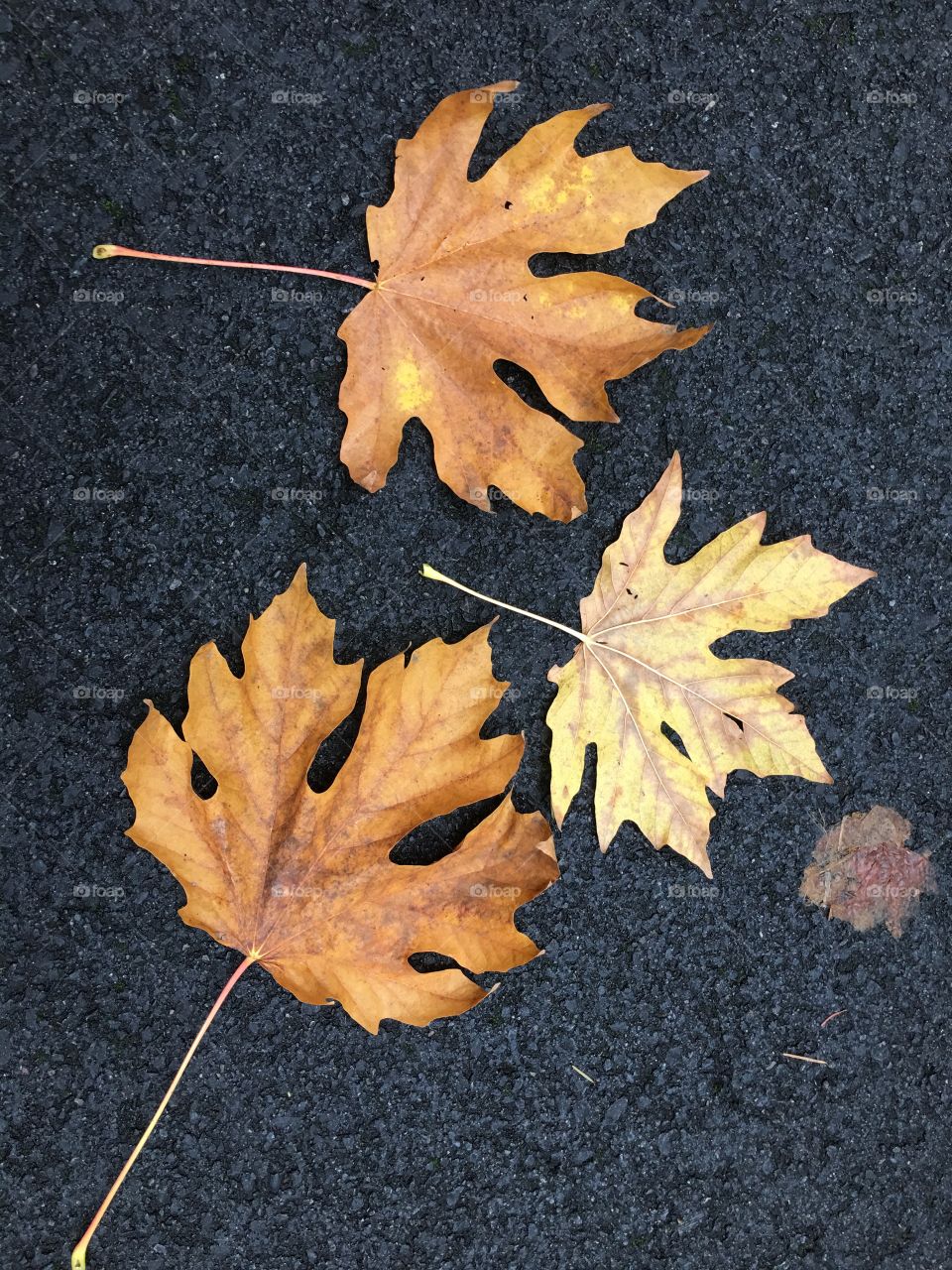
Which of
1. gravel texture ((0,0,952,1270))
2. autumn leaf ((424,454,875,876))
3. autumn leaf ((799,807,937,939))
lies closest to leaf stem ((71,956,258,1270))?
gravel texture ((0,0,952,1270))

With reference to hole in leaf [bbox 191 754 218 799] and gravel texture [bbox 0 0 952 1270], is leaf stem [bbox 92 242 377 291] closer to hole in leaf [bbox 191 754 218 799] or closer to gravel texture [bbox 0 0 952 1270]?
gravel texture [bbox 0 0 952 1270]

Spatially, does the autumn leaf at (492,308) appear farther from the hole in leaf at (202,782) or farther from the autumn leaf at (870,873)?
the autumn leaf at (870,873)

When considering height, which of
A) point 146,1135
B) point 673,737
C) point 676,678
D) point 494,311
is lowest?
point 146,1135

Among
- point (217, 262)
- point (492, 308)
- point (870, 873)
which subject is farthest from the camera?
point (870, 873)

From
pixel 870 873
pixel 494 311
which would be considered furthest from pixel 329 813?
pixel 870 873

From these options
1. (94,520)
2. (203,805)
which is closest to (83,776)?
(203,805)

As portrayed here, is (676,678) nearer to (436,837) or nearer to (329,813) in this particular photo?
(436,837)
